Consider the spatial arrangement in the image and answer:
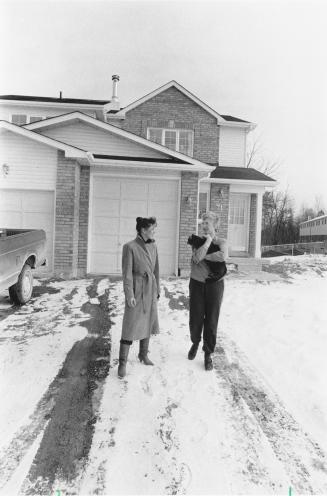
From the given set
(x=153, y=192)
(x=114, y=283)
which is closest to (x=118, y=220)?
(x=153, y=192)

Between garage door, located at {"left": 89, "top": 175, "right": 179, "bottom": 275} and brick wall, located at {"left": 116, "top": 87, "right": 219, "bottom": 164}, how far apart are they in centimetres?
629

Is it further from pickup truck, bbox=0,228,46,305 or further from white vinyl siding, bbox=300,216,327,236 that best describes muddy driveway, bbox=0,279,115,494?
white vinyl siding, bbox=300,216,327,236

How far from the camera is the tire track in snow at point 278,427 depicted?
8.09 feet

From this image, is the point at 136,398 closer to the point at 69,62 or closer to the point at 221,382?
the point at 221,382

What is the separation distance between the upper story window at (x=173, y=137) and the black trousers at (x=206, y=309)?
12666 mm

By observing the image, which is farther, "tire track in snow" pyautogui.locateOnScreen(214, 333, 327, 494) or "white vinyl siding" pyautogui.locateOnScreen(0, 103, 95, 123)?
"white vinyl siding" pyautogui.locateOnScreen(0, 103, 95, 123)

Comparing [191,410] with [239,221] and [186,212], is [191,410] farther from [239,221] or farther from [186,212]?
[239,221]

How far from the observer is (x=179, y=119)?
1612 cm

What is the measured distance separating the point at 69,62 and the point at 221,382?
4276 mm

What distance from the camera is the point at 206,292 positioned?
13.6 feet

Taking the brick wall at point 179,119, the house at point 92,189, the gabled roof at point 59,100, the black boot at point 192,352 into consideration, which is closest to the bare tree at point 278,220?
the brick wall at point 179,119

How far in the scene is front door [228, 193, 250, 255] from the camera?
49.6 feet

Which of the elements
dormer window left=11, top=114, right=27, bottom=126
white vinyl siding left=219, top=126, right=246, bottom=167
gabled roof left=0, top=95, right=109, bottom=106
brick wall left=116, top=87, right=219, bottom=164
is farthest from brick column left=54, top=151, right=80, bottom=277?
white vinyl siding left=219, top=126, right=246, bottom=167

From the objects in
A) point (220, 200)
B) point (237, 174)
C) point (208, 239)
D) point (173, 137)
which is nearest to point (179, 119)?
point (173, 137)
